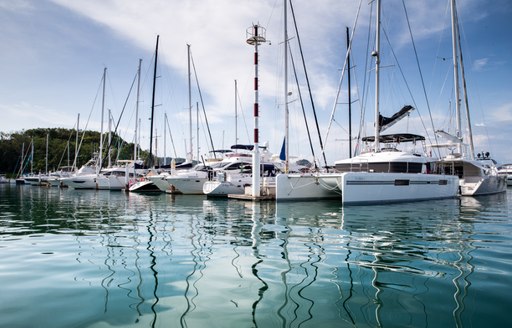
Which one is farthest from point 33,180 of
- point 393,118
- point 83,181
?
point 393,118

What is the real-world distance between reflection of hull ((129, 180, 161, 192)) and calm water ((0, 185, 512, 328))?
23.2m

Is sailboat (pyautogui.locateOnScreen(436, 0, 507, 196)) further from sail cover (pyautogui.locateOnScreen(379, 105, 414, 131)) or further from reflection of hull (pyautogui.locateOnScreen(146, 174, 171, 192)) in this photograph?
reflection of hull (pyautogui.locateOnScreen(146, 174, 171, 192))

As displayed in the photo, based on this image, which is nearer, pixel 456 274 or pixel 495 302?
pixel 495 302

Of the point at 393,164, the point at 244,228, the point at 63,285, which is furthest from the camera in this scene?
the point at 393,164

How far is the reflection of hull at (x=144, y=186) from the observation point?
32237 millimetres

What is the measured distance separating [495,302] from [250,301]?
2759mm

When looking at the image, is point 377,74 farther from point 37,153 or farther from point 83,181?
point 37,153

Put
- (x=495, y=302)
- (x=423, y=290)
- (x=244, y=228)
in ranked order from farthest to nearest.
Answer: (x=244, y=228) < (x=423, y=290) < (x=495, y=302)

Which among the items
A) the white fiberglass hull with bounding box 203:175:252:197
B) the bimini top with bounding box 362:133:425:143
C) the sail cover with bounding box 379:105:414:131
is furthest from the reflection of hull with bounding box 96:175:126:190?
the sail cover with bounding box 379:105:414:131

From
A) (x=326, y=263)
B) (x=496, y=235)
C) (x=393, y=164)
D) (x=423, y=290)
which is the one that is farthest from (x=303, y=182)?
(x=423, y=290)

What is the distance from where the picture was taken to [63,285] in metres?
4.60

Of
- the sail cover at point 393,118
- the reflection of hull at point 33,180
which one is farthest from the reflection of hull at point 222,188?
the reflection of hull at point 33,180

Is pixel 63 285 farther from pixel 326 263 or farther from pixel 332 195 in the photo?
pixel 332 195

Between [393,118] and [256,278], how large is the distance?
1975 cm
